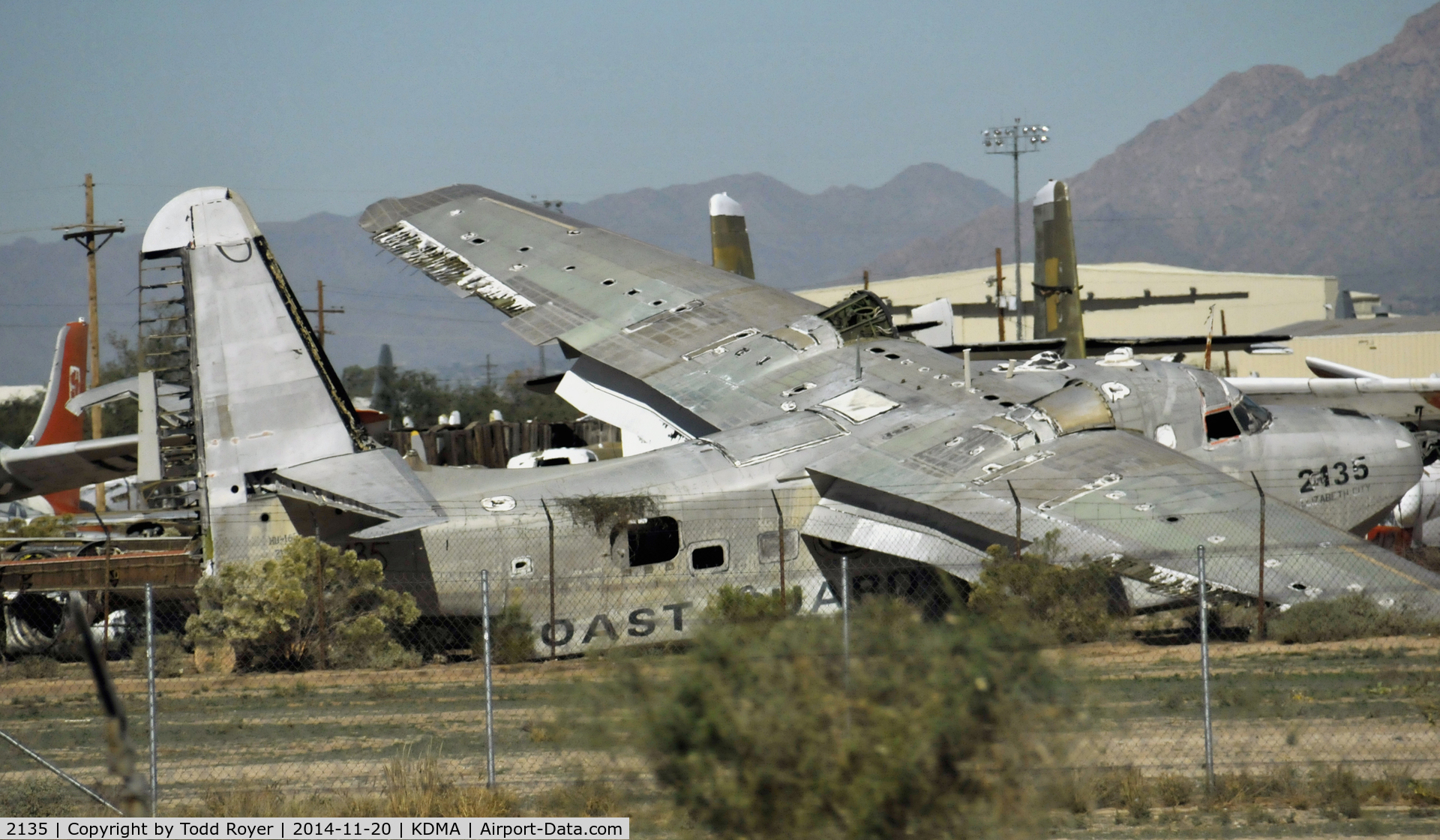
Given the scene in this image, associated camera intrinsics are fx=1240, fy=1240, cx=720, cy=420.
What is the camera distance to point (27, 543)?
20.5 m

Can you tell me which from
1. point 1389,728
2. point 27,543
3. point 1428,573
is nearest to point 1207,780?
A: point 1389,728

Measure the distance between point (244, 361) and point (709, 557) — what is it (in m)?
6.99

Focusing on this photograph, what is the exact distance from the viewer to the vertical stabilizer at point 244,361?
55.4ft

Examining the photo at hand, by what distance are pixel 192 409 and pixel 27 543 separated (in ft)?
18.7

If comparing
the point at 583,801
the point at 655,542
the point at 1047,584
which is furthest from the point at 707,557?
the point at 583,801

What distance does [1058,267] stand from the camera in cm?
3712

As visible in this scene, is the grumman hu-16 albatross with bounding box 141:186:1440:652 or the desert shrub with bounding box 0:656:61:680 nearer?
the grumman hu-16 albatross with bounding box 141:186:1440:652

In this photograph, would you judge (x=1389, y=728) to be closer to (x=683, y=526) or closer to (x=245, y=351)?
(x=683, y=526)

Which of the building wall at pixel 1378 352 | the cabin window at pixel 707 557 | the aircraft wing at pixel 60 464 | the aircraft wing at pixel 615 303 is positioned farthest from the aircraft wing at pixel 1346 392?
the building wall at pixel 1378 352

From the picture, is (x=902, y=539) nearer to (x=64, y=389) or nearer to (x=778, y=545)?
(x=778, y=545)

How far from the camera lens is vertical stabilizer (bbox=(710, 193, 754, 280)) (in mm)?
35688

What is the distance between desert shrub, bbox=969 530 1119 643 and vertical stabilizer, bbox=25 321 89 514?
24.2m

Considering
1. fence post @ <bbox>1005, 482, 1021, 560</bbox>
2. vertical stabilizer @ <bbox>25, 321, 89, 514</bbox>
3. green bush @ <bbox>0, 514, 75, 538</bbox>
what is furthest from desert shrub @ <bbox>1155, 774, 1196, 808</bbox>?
vertical stabilizer @ <bbox>25, 321, 89, 514</bbox>

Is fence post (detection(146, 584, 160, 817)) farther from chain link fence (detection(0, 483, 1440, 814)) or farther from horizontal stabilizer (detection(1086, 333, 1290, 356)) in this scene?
horizontal stabilizer (detection(1086, 333, 1290, 356))
